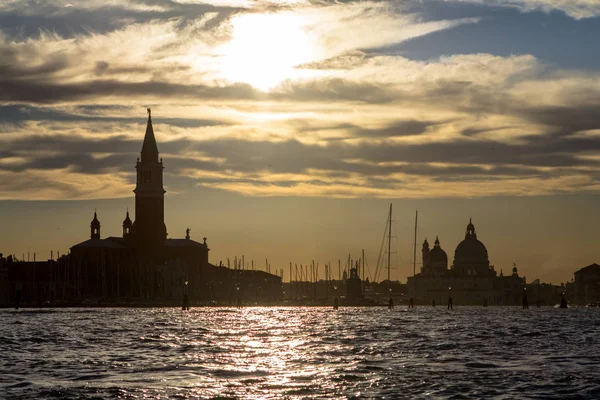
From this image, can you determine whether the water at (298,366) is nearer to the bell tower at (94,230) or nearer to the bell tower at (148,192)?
the bell tower at (148,192)

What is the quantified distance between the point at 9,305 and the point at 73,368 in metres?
131

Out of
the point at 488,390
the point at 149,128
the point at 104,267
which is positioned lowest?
the point at 488,390

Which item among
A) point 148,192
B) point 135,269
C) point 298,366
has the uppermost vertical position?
point 148,192

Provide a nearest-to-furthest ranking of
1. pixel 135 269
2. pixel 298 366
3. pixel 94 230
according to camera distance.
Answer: pixel 298 366 → pixel 135 269 → pixel 94 230

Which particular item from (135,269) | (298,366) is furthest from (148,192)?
(298,366)

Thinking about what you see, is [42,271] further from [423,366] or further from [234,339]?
[423,366]

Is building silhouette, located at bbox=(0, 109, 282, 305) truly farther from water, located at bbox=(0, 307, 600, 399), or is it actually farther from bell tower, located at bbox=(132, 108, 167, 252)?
water, located at bbox=(0, 307, 600, 399)

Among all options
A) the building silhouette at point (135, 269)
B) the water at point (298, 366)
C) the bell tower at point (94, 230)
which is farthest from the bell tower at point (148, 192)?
the water at point (298, 366)

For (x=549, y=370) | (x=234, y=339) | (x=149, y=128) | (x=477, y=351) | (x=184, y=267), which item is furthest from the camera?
(x=184, y=267)

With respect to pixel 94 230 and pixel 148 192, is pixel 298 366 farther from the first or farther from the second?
pixel 94 230

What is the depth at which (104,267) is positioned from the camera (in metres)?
171

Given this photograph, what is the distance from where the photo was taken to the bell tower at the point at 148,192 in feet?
580

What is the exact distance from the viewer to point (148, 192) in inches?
6959

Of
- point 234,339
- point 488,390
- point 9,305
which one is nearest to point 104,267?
point 9,305
